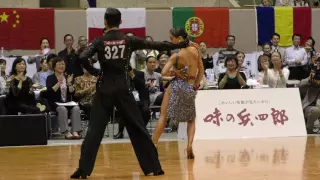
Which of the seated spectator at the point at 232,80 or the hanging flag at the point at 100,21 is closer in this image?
the seated spectator at the point at 232,80

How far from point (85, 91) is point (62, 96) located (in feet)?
1.53

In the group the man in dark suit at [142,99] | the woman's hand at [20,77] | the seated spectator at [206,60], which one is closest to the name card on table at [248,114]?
the man in dark suit at [142,99]

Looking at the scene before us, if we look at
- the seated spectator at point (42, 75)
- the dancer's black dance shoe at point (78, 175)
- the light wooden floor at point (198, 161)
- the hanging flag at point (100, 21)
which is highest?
the hanging flag at point (100, 21)

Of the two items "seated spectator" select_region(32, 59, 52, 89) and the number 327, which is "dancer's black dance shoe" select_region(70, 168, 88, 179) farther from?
"seated spectator" select_region(32, 59, 52, 89)

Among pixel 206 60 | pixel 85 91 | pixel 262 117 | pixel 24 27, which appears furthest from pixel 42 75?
pixel 262 117

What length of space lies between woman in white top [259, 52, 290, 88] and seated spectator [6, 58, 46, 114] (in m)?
4.50

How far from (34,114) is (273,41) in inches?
281

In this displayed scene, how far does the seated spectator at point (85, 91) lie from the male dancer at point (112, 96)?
578cm

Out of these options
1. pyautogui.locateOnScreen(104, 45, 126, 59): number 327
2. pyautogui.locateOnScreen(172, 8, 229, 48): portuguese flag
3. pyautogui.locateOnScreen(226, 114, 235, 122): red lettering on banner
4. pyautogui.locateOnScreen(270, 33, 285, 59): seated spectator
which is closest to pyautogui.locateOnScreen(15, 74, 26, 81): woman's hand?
pyautogui.locateOnScreen(226, 114, 235, 122): red lettering on banner

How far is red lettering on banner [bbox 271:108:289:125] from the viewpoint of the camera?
13.4 m

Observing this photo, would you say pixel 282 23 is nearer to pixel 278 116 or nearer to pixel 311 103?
pixel 311 103

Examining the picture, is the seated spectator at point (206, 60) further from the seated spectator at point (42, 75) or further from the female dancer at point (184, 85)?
the female dancer at point (184, 85)

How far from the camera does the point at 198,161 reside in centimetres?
966

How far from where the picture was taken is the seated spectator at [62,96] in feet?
44.3
